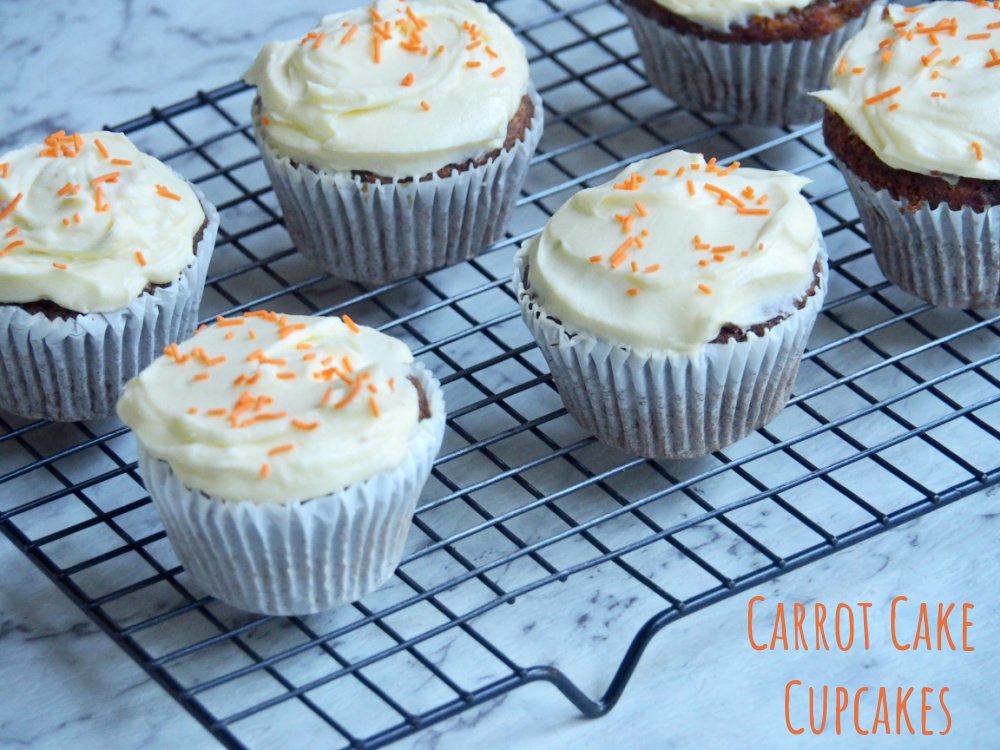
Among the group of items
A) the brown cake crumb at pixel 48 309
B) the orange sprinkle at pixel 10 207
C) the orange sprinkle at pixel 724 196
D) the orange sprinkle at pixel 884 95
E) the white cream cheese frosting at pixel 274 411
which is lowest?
the brown cake crumb at pixel 48 309

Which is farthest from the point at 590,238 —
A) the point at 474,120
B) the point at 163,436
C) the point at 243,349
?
the point at 163,436

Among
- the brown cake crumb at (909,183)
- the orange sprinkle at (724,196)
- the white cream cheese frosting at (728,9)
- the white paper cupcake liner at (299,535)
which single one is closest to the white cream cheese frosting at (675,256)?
the orange sprinkle at (724,196)

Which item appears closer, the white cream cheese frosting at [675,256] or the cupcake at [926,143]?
the white cream cheese frosting at [675,256]

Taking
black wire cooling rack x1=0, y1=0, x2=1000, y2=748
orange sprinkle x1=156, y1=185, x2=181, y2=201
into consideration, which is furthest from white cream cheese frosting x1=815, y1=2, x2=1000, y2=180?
orange sprinkle x1=156, y1=185, x2=181, y2=201

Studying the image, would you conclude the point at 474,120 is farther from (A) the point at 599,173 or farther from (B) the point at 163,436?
(B) the point at 163,436

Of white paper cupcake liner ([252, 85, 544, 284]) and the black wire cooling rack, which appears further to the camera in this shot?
white paper cupcake liner ([252, 85, 544, 284])

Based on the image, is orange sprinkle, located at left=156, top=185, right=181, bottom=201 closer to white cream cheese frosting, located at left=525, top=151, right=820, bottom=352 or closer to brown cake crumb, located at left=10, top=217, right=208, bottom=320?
brown cake crumb, located at left=10, top=217, right=208, bottom=320

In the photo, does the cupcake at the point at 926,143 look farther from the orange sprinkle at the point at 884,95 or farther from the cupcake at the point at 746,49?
the cupcake at the point at 746,49
